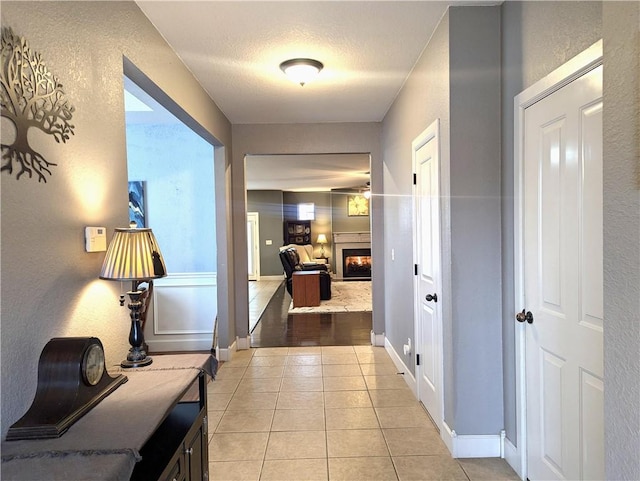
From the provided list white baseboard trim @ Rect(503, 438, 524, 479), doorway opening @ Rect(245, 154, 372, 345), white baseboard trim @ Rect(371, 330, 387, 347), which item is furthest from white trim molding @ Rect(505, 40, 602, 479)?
doorway opening @ Rect(245, 154, 372, 345)

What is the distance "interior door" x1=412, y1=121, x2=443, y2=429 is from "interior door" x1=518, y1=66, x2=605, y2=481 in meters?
0.61

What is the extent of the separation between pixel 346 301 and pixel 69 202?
21.2ft

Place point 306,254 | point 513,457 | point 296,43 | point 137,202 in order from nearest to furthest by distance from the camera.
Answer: point 513,457 < point 296,43 < point 137,202 < point 306,254

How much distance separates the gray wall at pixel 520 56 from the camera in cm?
160

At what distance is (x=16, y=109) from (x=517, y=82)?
224 centimetres

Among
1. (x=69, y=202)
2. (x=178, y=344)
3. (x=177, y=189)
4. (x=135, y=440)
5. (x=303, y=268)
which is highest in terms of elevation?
(x=177, y=189)

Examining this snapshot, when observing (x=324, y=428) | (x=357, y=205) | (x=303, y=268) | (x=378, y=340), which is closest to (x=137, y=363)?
(x=324, y=428)

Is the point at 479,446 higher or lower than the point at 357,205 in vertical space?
lower

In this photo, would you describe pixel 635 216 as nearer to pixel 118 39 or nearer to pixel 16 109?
pixel 16 109

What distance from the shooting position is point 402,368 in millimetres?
3664

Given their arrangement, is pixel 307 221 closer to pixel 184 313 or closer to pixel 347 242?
pixel 347 242

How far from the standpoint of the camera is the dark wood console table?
971 millimetres

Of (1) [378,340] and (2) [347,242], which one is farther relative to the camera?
(2) [347,242]

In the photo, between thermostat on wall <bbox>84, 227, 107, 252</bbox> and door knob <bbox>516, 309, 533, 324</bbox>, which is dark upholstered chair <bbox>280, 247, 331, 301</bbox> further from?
thermostat on wall <bbox>84, 227, 107, 252</bbox>
